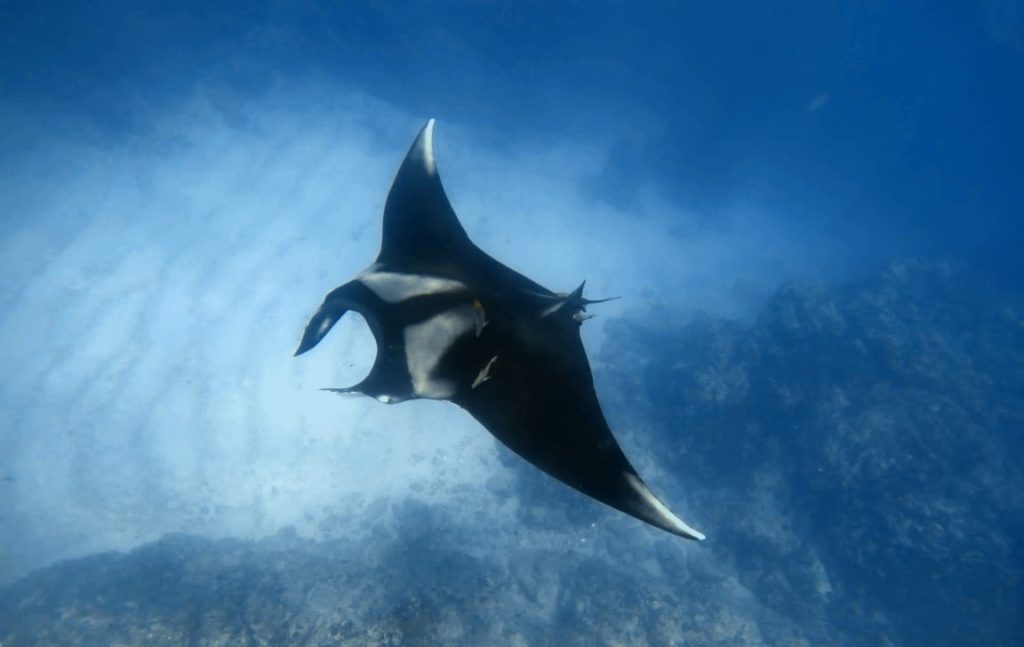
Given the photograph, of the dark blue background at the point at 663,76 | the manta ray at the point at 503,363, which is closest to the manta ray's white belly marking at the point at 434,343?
the manta ray at the point at 503,363

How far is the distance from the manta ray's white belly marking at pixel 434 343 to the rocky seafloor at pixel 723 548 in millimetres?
9069

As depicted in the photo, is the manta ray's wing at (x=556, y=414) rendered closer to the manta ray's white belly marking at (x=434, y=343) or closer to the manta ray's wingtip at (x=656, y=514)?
the manta ray's wingtip at (x=656, y=514)

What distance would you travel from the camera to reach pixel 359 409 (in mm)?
14664

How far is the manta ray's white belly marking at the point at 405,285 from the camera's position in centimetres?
A: 234

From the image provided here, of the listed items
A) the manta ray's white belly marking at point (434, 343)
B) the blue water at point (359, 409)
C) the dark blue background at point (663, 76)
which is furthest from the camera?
the dark blue background at point (663, 76)

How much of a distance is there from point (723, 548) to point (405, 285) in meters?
14.1

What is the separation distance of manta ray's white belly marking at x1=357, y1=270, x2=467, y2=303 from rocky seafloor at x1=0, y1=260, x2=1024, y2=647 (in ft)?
29.5

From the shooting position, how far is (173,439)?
503 inches

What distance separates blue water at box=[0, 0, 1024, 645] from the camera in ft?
34.7

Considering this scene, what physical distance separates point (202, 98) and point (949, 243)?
2090 inches

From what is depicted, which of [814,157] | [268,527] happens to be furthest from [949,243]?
[268,527]

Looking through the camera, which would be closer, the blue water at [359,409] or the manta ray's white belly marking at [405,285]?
the manta ray's white belly marking at [405,285]

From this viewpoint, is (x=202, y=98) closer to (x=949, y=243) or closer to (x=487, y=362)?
(x=487, y=362)

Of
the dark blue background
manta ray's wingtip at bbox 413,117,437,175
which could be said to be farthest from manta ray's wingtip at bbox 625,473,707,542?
the dark blue background
